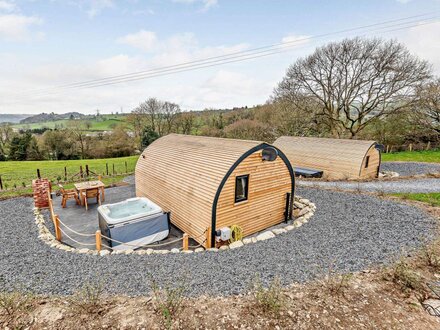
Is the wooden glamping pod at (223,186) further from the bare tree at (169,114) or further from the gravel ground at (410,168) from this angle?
the bare tree at (169,114)

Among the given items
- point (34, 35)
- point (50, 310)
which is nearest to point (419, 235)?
point (50, 310)

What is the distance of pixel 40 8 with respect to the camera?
1158 centimetres

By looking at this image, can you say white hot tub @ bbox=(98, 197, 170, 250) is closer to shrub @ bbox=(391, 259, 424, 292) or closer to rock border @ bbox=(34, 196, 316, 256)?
rock border @ bbox=(34, 196, 316, 256)

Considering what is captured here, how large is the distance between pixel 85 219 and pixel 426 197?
15169mm

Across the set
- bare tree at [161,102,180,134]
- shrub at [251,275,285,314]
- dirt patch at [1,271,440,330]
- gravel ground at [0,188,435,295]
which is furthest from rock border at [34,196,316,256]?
bare tree at [161,102,180,134]

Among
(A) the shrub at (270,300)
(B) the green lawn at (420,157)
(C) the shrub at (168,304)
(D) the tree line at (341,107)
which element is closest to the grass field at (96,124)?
(D) the tree line at (341,107)

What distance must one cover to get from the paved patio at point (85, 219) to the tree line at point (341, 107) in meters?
18.4

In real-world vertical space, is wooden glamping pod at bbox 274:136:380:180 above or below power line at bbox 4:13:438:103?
below

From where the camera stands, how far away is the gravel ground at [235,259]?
16.0 feet

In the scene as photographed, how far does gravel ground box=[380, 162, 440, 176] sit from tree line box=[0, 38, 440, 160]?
568 centimetres

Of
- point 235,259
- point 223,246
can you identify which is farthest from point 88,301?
point 223,246

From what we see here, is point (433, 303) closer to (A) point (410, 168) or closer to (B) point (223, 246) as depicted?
(B) point (223, 246)

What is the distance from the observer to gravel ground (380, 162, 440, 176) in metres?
17.2

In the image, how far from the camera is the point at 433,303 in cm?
401
